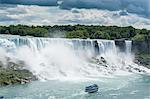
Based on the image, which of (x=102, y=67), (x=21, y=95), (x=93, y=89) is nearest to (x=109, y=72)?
(x=102, y=67)

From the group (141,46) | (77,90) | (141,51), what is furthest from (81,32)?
(77,90)

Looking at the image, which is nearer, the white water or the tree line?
the white water

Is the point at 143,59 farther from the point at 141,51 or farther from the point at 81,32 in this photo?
the point at 81,32

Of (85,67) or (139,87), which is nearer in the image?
(139,87)

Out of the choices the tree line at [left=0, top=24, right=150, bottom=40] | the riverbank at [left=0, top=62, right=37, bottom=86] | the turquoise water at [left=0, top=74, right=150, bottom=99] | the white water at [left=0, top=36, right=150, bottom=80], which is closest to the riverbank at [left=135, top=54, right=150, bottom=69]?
the white water at [left=0, top=36, right=150, bottom=80]

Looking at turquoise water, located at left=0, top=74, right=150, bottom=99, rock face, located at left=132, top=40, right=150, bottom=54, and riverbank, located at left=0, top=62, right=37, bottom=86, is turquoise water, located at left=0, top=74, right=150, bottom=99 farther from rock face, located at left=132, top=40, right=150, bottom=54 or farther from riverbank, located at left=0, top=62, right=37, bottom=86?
rock face, located at left=132, top=40, right=150, bottom=54

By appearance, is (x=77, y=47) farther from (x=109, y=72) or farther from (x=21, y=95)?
(x=21, y=95)
